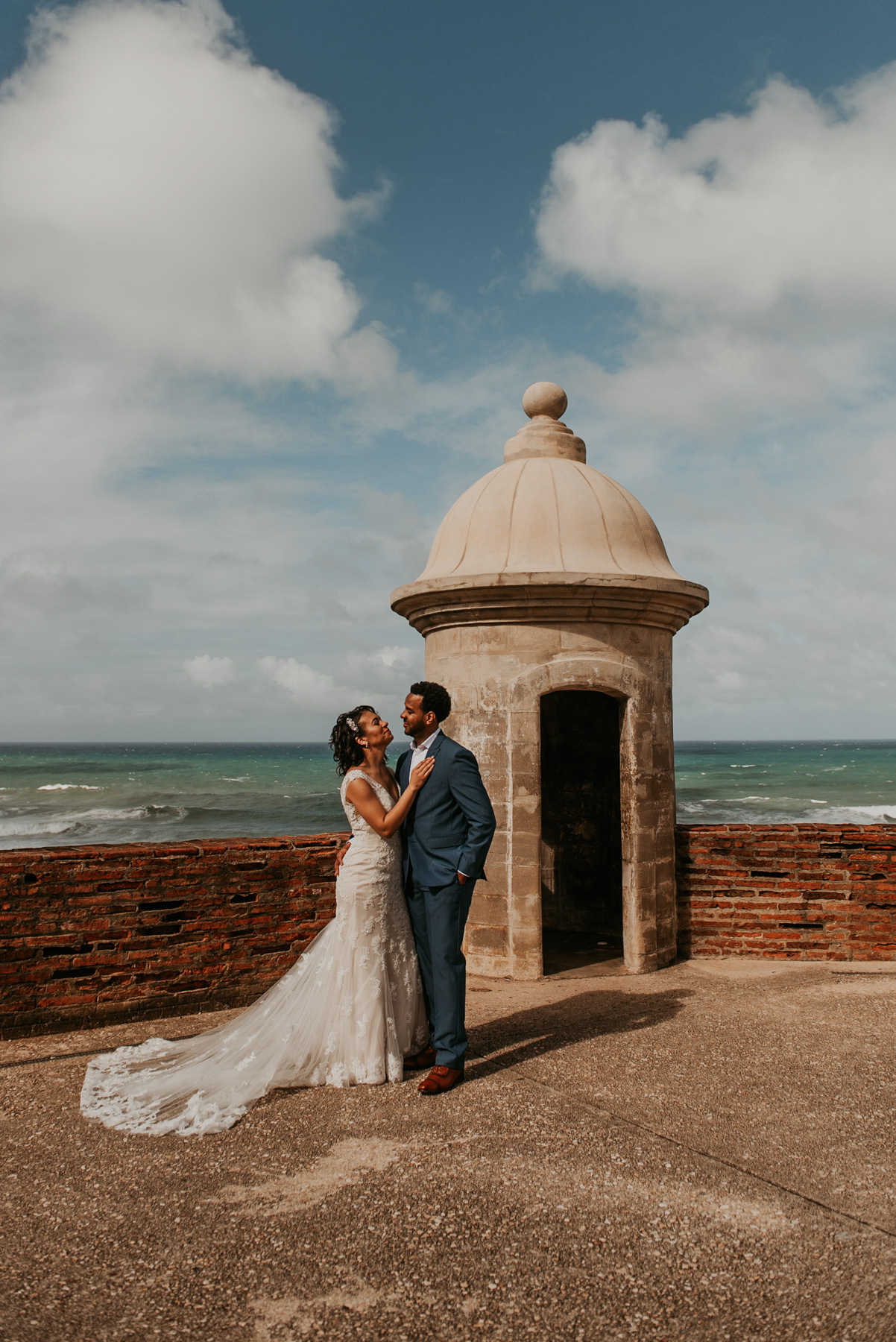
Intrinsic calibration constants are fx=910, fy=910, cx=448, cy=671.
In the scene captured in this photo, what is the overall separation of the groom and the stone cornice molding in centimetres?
180

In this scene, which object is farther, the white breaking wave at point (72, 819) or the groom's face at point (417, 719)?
the white breaking wave at point (72, 819)

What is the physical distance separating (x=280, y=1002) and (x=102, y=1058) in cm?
88

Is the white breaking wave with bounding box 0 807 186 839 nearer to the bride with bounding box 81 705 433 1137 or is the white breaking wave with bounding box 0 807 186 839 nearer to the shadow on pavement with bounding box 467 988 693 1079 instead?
the shadow on pavement with bounding box 467 988 693 1079

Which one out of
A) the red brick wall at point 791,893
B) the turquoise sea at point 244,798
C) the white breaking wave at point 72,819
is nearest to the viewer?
the red brick wall at point 791,893

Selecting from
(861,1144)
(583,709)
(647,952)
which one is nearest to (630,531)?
(583,709)

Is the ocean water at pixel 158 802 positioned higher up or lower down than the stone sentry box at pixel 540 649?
lower down

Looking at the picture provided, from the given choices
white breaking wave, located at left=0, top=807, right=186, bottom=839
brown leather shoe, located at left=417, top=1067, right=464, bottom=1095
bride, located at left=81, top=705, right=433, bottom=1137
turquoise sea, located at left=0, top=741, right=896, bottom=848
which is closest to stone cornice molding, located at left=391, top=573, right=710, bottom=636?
bride, located at left=81, top=705, right=433, bottom=1137

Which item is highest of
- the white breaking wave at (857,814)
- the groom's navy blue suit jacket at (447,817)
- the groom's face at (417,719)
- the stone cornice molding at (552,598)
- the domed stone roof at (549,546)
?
the domed stone roof at (549,546)

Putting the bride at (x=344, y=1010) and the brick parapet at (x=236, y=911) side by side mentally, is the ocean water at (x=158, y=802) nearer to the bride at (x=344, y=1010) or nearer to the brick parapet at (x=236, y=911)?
the brick parapet at (x=236, y=911)

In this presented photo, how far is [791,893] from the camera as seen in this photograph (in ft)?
20.8

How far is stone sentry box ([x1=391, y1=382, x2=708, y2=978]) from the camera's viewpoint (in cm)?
590

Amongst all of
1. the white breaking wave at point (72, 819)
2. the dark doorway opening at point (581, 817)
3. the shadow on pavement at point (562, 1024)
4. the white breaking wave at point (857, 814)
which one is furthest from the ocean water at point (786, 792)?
the white breaking wave at point (72, 819)

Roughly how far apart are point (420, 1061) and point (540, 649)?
277cm

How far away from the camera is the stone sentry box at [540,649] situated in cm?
590
